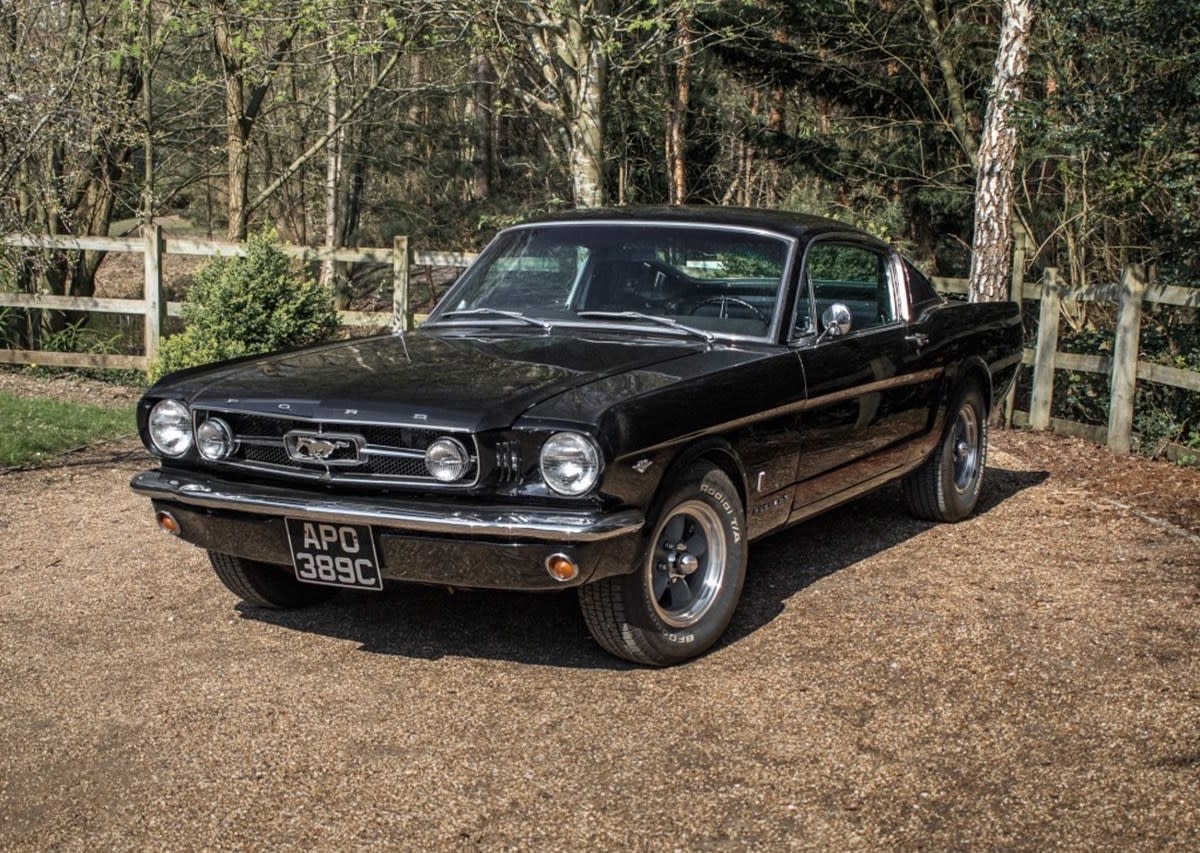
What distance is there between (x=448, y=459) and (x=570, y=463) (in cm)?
41

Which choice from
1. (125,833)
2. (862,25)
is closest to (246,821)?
(125,833)

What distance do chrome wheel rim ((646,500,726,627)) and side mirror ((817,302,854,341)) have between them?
1180 mm

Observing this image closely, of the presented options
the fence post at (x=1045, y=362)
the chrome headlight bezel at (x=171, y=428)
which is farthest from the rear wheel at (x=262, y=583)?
the fence post at (x=1045, y=362)

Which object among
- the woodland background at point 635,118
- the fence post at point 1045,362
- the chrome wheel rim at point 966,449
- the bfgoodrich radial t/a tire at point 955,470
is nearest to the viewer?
the bfgoodrich radial t/a tire at point 955,470

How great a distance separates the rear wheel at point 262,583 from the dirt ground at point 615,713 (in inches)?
4.2

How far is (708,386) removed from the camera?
16.6 ft

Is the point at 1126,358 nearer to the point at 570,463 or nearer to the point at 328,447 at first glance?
the point at 570,463

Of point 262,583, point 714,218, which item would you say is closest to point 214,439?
point 262,583

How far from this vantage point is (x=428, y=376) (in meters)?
5.09

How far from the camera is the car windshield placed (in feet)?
19.1

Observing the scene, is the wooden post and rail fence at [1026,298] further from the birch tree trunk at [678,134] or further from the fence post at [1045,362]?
the birch tree trunk at [678,134]

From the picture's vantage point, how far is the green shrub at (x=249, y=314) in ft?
38.4

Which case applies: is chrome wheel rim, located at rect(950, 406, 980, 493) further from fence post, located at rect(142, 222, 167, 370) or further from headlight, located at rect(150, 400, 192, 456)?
fence post, located at rect(142, 222, 167, 370)

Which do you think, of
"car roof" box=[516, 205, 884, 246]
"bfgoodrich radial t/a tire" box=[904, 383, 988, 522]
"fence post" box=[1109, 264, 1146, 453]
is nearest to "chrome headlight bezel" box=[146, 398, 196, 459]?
"car roof" box=[516, 205, 884, 246]
